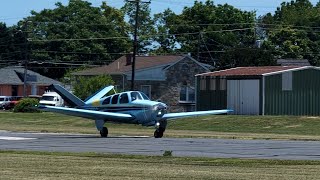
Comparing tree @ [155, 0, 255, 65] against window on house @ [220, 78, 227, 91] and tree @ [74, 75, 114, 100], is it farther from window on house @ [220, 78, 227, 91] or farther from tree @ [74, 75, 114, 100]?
window on house @ [220, 78, 227, 91]

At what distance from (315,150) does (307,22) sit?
106 m

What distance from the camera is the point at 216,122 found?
5694cm

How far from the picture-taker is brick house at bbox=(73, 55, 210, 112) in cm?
8231

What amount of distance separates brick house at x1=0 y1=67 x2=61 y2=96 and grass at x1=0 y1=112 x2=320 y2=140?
4393cm

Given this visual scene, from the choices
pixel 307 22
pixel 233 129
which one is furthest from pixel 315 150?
pixel 307 22

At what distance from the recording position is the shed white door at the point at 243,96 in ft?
217

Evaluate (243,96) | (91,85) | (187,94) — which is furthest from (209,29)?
(243,96)

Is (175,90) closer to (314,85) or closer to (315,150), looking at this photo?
(314,85)

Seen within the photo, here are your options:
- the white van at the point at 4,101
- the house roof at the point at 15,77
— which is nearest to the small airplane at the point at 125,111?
the white van at the point at 4,101

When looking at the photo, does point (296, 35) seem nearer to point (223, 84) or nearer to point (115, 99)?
point (223, 84)

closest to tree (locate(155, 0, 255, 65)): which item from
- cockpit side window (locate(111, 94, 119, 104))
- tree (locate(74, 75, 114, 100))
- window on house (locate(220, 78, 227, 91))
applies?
tree (locate(74, 75, 114, 100))

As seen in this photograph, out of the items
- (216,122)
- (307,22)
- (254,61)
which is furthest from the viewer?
(307,22)

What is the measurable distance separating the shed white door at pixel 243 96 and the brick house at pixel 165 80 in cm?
1273

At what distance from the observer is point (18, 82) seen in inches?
4237
